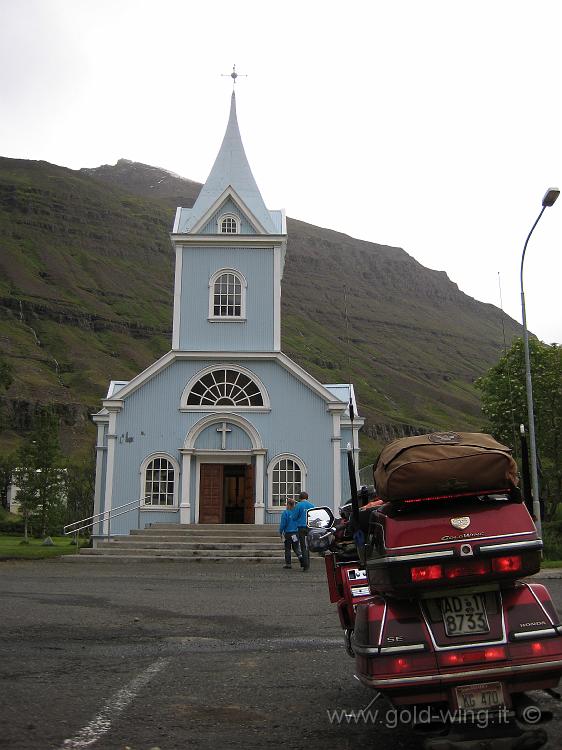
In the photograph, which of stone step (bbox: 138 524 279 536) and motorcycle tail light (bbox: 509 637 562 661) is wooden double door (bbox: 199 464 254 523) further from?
motorcycle tail light (bbox: 509 637 562 661)

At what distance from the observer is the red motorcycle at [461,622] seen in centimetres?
412

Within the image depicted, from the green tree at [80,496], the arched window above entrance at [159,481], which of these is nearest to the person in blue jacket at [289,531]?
the arched window above entrance at [159,481]

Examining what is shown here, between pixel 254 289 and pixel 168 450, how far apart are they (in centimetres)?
614

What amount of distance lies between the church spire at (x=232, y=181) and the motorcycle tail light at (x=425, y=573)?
22.5 metres

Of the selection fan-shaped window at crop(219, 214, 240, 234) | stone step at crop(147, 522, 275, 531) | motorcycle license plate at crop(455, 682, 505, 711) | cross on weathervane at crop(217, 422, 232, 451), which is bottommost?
motorcycle license plate at crop(455, 682, 505, 711)

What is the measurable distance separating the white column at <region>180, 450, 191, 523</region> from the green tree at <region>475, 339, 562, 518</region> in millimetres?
16254

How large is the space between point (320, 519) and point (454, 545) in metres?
2.42

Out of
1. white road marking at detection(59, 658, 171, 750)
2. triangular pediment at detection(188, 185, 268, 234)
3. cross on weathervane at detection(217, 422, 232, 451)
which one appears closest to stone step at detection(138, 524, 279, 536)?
cross on weathervane at detection(217, 422, 232, 451)

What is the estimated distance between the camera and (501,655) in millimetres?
4203

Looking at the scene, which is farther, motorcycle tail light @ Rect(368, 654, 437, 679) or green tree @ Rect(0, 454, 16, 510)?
green tree @ Rect(0, 454, 16, 510)

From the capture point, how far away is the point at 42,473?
143 feet

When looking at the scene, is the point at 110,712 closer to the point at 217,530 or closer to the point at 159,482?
the point at 217,530

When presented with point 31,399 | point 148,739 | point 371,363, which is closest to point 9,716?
point 148,739

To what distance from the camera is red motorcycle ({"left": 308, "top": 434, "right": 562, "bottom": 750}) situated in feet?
13.5
